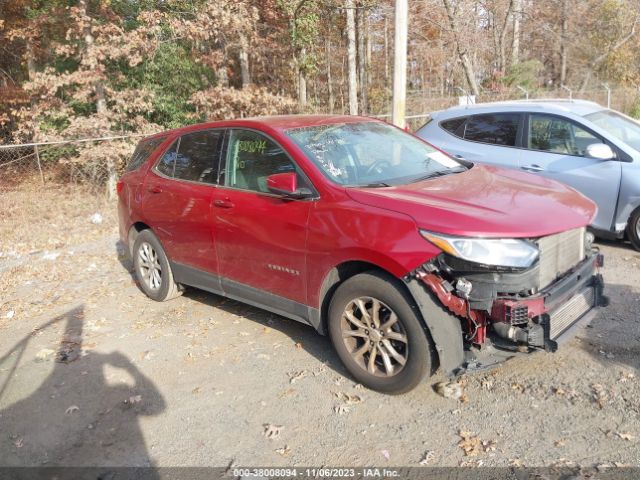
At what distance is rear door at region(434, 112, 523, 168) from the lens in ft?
22.4

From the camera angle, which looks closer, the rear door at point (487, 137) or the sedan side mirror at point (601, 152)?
the sedan side mirror at point (601, 152)

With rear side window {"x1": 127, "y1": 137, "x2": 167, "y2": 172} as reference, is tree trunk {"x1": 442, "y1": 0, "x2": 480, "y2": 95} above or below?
above

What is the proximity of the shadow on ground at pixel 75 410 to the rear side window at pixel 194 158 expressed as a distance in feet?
5.61

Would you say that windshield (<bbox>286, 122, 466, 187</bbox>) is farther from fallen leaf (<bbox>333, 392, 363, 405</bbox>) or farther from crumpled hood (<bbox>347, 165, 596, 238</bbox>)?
fallen leaf (<bbox>333, 392, 363, 405</bbox>)

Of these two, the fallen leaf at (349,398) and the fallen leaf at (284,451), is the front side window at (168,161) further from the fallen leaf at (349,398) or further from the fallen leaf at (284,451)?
the fallen leaf at (284,451)

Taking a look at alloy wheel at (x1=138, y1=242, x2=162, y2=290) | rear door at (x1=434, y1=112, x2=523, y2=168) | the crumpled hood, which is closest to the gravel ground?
alloy wheel at (x1=138, y1=242, x2=162, y2=290)

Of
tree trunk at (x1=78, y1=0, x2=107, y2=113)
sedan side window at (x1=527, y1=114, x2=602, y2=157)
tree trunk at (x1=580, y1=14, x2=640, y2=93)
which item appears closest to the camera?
sedan side window at (x1=527, y1=114, x2=602, y2=157)

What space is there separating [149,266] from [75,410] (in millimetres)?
2137

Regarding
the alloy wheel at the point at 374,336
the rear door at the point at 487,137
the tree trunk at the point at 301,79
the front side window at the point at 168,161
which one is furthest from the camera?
the tree trunk at the point at 301,79

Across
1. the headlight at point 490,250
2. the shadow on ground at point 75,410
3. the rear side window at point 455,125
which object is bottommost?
the shadow on ground at point 75,410

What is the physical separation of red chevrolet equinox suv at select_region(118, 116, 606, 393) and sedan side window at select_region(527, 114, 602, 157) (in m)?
2.53

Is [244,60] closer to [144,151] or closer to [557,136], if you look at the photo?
[144,151]

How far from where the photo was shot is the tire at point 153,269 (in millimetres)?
5402

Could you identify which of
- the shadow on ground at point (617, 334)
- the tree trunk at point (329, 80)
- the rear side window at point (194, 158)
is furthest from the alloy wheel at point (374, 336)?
the tree trunk at point (329, 80)
